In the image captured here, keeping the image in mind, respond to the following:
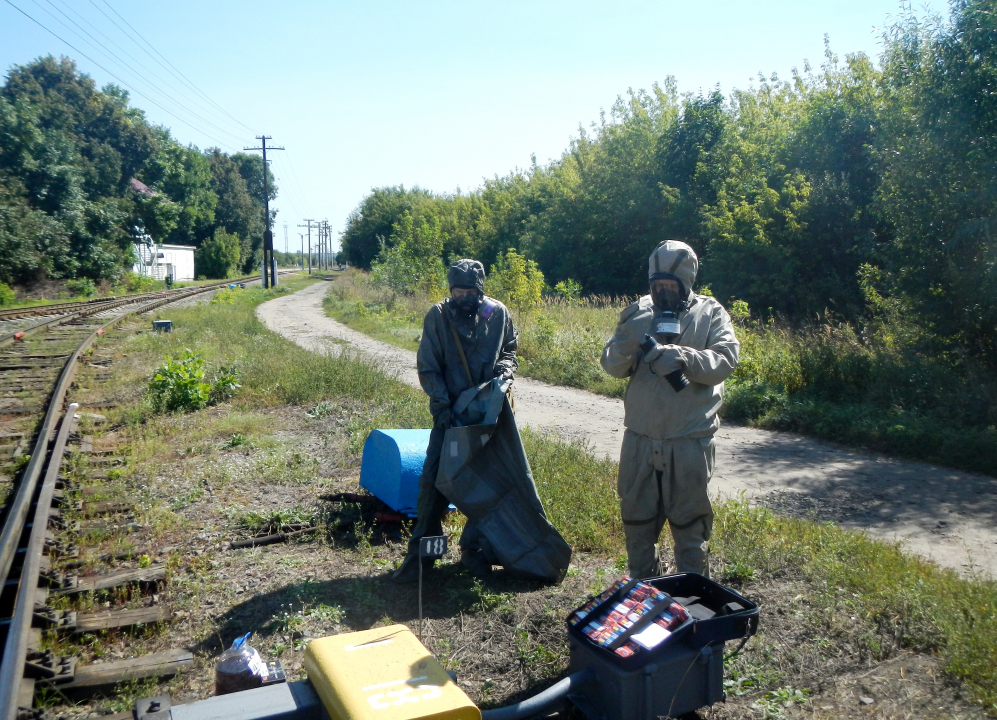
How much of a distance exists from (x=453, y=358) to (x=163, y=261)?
61.2m

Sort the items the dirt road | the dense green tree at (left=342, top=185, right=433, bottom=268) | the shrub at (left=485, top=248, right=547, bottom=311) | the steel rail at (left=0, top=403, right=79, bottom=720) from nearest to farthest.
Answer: the steel rail at (left=0, top=403, right=79, bottom=720) → the dirt road → the shrub at (left=485, top=248, right=547, bottom=311) → the dense green tree at (left=342, top=185, right=433, bottom=268)

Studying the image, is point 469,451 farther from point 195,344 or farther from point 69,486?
point 195,344

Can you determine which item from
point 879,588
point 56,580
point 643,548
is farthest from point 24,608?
point 879,588

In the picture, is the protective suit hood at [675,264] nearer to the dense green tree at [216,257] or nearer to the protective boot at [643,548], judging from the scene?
the protective boot at [643,548]

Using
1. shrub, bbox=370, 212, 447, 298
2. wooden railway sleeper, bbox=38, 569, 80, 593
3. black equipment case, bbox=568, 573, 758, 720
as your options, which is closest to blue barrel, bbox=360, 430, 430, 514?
wooden railway sleeper, bbox=38, 569, 80, 593

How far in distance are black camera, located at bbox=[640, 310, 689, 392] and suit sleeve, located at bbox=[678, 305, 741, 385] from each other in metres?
0.07

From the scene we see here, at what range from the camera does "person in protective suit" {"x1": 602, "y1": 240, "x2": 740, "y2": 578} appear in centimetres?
377

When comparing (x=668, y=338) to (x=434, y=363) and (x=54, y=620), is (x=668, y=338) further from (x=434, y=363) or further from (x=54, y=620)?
(x=54, y=620)

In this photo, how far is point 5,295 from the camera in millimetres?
30438

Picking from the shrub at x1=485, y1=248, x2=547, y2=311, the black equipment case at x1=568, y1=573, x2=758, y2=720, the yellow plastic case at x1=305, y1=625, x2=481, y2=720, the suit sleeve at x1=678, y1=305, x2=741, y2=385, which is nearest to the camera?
the yellow plastic case at x1=305, y1=625, x2=481, y2=720

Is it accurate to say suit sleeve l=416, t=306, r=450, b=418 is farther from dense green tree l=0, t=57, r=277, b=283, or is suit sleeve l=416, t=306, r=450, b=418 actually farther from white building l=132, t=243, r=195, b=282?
white building l=132, t=243, r=195, b=282

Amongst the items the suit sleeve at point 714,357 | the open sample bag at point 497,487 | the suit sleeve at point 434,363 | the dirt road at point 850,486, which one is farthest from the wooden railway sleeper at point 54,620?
the dirt road at point 850,486

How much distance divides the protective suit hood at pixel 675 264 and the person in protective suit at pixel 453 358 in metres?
1.30

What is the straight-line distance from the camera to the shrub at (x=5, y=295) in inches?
1188
